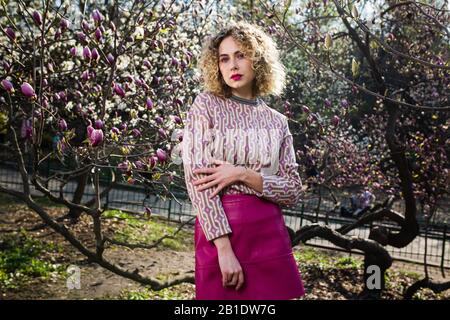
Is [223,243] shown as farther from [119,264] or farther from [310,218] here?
[310,218]

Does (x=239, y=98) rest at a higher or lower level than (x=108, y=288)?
higher

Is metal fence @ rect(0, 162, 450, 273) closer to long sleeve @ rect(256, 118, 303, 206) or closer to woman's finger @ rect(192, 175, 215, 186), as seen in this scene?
long sleeve @ rect(256, 118, 303, 206)

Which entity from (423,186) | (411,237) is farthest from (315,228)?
(423,186)

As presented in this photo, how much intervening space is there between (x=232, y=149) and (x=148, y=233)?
7872 mm

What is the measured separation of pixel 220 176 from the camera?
5.94 ft

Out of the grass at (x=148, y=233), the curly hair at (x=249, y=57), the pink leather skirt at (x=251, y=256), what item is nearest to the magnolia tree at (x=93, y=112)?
the curly hair at (x=249, y=57)

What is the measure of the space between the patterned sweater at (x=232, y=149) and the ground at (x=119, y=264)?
3.26 meters

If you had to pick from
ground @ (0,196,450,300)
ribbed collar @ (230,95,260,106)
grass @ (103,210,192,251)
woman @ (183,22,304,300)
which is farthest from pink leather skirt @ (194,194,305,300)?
grass @ (103,210,192,251)

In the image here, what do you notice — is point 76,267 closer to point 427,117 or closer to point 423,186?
point 423,186

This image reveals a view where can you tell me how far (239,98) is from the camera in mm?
2041

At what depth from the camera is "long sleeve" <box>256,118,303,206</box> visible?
6.25 feet

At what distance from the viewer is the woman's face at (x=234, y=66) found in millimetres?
2014

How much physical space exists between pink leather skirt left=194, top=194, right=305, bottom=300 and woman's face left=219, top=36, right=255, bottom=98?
47 cm
